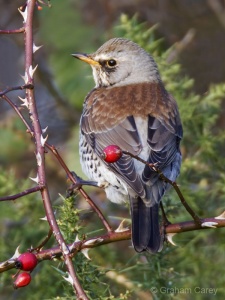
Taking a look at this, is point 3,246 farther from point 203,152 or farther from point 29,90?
point 29,90

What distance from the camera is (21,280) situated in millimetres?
2641

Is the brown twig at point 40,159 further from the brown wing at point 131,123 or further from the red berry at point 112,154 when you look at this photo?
the brown wing at point 131,123

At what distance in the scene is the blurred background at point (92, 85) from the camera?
15.1 feet

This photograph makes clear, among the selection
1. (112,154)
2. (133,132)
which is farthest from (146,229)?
(133,132)

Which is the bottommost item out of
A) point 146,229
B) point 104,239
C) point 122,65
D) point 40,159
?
point 146,229

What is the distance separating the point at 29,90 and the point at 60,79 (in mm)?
3225

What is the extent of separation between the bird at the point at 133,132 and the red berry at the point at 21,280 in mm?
819

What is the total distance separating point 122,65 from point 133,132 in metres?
1.02

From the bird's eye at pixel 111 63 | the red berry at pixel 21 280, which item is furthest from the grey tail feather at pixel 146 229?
the bird's eye at pixel 111 63

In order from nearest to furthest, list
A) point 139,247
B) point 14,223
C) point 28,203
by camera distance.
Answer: point 139,247, point 28,203, point 14,223

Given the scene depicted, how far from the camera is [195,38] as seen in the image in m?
6.98

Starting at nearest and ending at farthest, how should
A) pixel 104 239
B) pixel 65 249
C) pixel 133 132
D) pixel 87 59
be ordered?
1. pixel 65 249
2. pixel 104 239
3. pixel 133 132
4. pixel 87 59

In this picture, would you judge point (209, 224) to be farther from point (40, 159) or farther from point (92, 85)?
point (92, 85)

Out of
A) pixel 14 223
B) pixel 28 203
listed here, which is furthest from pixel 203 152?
pixel 14 223
